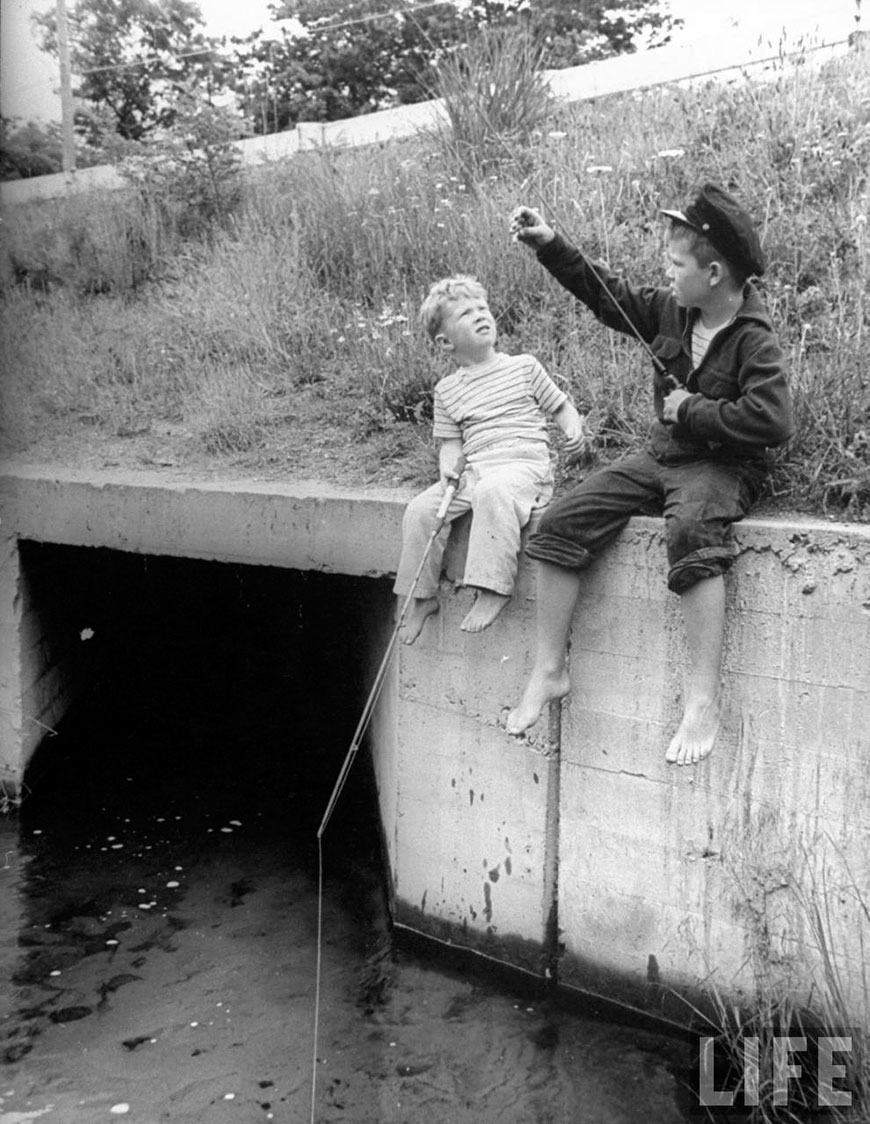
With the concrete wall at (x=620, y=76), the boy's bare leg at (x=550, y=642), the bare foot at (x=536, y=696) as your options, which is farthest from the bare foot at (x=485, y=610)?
the concrete wall at (x=620, y=76)

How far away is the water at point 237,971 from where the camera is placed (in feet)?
13.2

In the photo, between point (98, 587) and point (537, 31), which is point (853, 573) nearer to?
point (98, 587)

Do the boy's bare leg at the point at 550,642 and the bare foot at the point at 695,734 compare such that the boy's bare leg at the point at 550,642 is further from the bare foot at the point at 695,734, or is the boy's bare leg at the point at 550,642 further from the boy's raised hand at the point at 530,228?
the boy's raised hand at the point at 530,228

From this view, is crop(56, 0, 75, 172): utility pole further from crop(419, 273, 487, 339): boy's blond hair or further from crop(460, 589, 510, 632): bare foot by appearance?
crop(460, 589, 510, 632): bare foot

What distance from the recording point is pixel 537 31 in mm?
15617

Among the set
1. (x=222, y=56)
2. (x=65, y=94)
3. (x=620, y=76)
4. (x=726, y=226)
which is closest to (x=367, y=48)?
(x=222, y=56)

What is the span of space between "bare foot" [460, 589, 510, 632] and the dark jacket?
73 centimetres

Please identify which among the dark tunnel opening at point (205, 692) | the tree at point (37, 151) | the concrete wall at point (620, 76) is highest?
the tree at point (37, 151)

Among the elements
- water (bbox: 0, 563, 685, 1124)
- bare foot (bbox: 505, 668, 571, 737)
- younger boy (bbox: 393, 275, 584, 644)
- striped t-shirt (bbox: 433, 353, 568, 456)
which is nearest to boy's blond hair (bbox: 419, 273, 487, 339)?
younger boy (bbox: 393, 275, 584, 644)

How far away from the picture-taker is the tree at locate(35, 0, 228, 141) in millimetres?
17609

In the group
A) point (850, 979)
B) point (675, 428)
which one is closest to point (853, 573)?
point (675, 428)

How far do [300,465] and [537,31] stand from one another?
11.9 metres

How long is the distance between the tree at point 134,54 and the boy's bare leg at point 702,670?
1555cm

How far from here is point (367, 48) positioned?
1767cm
